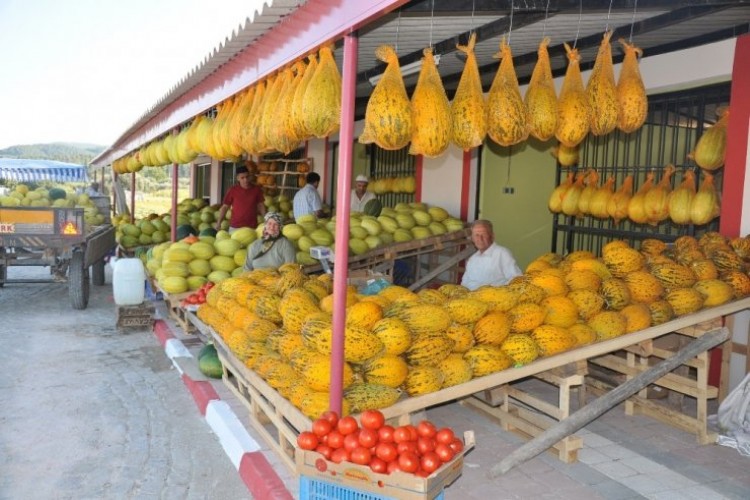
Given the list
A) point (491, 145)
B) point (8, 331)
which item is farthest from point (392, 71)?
point (8, 331)

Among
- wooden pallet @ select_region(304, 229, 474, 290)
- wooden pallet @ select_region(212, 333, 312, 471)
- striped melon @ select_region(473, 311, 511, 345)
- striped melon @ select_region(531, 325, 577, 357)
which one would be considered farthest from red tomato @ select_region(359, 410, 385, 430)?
wooden pallet @ select_region(304, 229, 474, 290)

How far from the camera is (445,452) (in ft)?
10.1

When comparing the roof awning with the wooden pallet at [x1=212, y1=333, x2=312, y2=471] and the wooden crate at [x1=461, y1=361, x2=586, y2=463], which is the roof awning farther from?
the wooden crate at [x1=461, y1=361, x2=586, y2=463]

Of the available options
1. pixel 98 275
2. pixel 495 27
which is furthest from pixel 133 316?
pixel 495 27

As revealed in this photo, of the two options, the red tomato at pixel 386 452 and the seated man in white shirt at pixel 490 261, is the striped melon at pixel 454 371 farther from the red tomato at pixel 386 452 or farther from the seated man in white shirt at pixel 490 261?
the seated man in white shirt at pixel 490 261

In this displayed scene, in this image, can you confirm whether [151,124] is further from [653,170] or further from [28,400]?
[653,170]

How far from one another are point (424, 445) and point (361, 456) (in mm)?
301

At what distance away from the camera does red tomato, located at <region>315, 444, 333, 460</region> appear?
3.15m

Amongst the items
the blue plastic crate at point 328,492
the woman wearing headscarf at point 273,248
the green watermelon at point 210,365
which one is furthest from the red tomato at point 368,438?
the woman wearing headscarf at point 273,248

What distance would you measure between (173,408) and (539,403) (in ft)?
10.3

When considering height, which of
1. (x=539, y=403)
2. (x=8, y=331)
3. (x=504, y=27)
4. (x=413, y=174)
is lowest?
(x=8, y=331)

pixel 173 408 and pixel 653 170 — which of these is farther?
pixel 653 170

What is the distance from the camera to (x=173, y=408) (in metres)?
5.74

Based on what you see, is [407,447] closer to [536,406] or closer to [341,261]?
[341,261]
